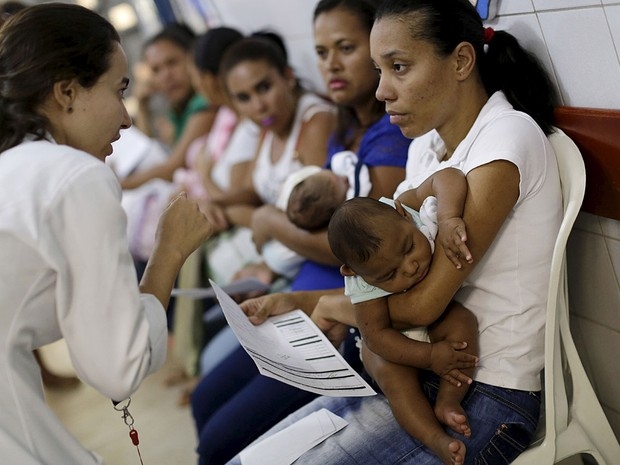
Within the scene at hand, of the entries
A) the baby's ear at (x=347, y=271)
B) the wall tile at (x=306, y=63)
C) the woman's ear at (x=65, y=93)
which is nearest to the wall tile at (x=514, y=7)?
the baby's ear at (x=347, y=271)

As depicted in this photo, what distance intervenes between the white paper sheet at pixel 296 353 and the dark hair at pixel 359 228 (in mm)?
243

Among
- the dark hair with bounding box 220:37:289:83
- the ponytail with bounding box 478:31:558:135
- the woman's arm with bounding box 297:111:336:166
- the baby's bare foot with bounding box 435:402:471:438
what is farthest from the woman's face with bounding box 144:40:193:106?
the baby's bare foot with bounding box 435:402:471:438

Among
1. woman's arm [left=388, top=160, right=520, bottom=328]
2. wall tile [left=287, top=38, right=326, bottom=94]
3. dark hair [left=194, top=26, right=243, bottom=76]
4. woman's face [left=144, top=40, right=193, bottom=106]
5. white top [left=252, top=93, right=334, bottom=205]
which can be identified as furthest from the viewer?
woman's face [left=144, top=40, right=193, bottom=106]

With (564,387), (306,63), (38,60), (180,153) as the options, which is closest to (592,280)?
(564,387)

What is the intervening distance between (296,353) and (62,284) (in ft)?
1.98

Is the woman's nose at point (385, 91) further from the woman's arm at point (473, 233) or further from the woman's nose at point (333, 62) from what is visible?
the woman's nose at point (333, 62)

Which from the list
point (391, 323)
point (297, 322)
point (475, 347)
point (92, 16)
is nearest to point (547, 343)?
point (475, 347)

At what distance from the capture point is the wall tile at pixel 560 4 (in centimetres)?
153

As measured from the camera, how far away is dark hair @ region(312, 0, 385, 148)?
218 centimetres

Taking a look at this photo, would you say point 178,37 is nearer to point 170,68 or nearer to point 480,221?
point 170,68

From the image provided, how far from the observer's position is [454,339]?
1.52m

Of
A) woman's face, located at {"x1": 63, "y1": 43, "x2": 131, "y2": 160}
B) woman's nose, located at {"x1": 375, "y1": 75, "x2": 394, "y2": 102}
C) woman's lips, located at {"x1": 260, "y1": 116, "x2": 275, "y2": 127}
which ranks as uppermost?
woman's face, located at {"x1": 63, "y1": 43, "x2": 131, "y2": 160}

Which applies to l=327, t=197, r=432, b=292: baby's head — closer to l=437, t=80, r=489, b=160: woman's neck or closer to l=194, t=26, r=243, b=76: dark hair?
l=437, t=80, r=489, b=160: woman's neck

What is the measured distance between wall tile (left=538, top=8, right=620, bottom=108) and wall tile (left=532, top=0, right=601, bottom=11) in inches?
0.4
